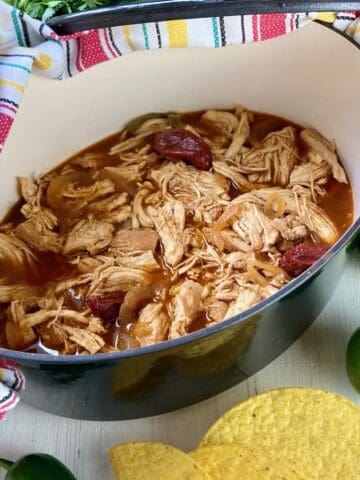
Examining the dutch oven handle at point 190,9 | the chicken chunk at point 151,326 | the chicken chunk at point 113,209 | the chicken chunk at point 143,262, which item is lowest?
the chicken chunk at point 151,326

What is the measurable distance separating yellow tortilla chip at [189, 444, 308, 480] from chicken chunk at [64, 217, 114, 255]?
0.70 meters

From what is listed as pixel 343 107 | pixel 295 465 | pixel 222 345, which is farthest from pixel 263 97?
pixel 295 465

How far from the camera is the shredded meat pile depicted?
206 centimetres

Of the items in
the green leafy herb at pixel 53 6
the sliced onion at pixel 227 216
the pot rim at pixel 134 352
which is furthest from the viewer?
the green leafy herb at pixel 53 6

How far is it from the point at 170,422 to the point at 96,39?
119 centimetres

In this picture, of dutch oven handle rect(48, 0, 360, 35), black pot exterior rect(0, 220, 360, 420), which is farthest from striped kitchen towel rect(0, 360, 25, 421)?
dutch oven handle rect(48, 0, 360, 35)

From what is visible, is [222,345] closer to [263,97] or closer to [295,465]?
[295,465]

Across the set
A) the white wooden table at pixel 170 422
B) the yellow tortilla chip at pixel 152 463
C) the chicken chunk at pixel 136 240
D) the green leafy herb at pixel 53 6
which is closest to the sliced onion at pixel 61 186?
the chicken chunk at pixel 136 240

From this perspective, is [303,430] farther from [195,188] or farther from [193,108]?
[193,108]

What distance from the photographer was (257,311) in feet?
5.41

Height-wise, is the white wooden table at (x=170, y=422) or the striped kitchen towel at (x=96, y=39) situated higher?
the striped kitchen towel at (x=96, y=39)

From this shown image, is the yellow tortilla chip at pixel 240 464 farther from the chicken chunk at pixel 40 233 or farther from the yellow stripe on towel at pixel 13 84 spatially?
the yellow stripe on towel at pixel 13 84

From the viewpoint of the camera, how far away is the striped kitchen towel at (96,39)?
2.15 meters

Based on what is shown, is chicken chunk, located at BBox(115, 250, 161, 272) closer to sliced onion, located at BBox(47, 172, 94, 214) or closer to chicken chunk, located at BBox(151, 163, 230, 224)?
chicken chunk, located at BBox(151, 163, 230, 224)
